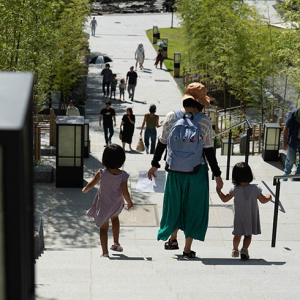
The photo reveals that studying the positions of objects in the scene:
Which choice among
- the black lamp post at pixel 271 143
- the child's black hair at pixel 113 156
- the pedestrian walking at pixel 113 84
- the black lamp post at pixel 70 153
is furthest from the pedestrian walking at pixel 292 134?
the pedestrian walking at pixel 113 84

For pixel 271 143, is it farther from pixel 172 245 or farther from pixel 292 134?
pixel 172 245

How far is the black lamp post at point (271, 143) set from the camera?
11.4 m

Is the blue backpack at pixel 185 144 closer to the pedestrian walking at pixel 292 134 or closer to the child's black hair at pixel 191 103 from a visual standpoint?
the child's black hair at pixel 191 103

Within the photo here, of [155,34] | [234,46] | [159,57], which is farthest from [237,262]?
[155,34]

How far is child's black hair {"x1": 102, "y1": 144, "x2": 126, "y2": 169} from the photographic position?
5.32m

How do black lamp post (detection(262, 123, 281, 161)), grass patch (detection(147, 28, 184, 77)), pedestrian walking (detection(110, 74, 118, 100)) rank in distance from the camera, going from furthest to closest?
grass patch (detection(147, 28, 184, 77)) < pedestrian walking (detection(110, 74, 118, 100)) < black lamp post (detection(262, 123, 281, 161))

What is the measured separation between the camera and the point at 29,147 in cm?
164

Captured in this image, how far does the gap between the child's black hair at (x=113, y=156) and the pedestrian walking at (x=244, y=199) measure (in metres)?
0.95

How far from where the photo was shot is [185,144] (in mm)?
5082

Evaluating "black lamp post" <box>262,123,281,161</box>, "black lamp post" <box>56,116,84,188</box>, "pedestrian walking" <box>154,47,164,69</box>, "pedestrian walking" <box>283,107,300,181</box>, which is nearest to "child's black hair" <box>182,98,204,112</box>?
"pedestrian walking" <box>283,107,300,181</box>

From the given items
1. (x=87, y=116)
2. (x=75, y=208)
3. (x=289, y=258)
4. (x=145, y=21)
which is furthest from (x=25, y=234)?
(x=145, y=21)

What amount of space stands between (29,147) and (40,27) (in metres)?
11.9

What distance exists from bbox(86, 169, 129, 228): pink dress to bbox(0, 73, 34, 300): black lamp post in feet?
12.5

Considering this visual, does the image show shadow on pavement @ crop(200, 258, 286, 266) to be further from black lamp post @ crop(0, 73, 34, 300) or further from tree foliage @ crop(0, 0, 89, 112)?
tree foliage @ crop(0, 0, 89, 112)
